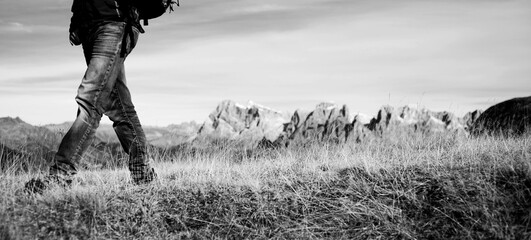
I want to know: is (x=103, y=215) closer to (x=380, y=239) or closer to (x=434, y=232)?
(x=380, y=239)

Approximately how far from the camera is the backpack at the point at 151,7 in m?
4.08

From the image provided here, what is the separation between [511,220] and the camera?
9.62 feet

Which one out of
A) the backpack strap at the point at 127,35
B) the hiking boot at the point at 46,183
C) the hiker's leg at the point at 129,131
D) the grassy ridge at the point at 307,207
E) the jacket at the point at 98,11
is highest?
the jacket at the point at 98,11

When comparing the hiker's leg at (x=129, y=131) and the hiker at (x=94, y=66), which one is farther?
the hiker's leg at (x=129, y=131)

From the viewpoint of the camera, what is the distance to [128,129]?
426cm

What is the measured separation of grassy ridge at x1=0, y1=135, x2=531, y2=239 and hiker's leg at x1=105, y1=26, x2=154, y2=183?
8.9 inches

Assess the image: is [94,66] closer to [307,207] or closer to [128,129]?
Answer: [128,129]

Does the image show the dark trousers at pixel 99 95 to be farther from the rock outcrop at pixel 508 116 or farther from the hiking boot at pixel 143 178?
the rock outcrop at pixel 508 116

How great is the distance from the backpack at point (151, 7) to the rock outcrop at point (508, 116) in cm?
676

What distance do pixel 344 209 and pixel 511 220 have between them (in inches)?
43.7

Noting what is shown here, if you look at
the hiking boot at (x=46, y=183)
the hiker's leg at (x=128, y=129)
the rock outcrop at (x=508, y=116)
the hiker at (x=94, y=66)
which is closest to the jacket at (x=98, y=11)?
the hiker at (x=94, y=66)

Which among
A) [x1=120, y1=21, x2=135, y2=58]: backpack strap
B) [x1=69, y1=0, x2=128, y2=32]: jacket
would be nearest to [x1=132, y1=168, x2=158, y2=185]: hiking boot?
[x1=120, y1=21, x2=135, y2=58]: backpack strap

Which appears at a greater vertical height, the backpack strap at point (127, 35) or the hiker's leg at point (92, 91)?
the backpack strap at point (127, 35)

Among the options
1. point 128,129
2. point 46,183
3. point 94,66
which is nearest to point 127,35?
point 94,66
